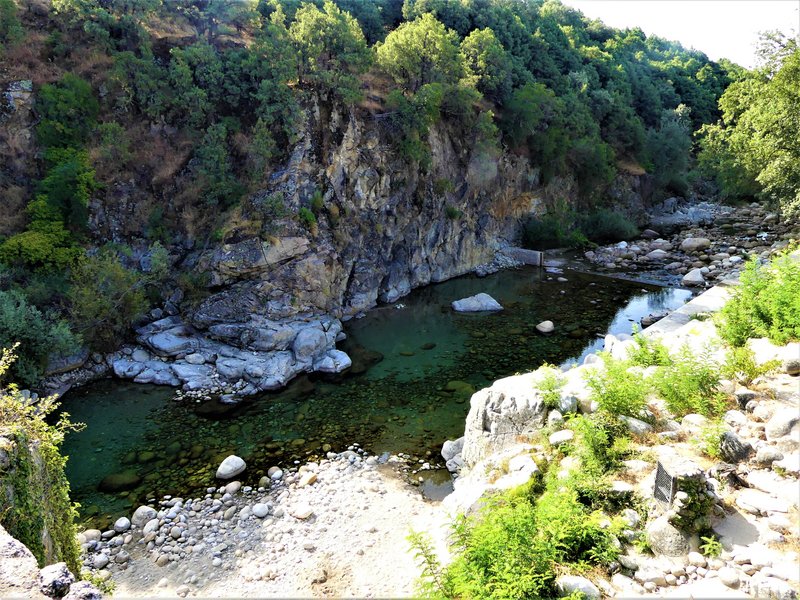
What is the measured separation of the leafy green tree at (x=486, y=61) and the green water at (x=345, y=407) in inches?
709

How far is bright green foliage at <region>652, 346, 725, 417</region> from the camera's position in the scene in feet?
25.4

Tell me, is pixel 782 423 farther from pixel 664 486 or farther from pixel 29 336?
pixel 29 336

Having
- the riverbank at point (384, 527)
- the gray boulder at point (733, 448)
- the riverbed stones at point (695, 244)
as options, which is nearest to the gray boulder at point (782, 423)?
the riverbank at point (384, 527)

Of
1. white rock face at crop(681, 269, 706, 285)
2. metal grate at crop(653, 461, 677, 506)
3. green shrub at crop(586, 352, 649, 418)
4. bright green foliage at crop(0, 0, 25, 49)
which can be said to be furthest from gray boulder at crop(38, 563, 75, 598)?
white rock face at crop(681, 269, 706, 285)

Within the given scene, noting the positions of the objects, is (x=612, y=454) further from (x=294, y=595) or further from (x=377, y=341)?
(x=377, y=341)

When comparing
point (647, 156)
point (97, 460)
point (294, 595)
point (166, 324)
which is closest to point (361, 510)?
point (294, 595)

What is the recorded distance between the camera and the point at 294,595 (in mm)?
8984

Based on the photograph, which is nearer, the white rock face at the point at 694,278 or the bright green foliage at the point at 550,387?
the bright green foliage at the point at 550,387

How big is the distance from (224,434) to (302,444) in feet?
8.01

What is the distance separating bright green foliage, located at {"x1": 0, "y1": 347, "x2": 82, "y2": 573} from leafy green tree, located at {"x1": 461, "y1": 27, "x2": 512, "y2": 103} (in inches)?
1260

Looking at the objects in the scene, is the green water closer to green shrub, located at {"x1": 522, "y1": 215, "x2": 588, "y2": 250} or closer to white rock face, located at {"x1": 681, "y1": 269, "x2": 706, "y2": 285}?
white rock face, located at {"x1": 681, "y1": 269, "x2": 706, "y2": 285}

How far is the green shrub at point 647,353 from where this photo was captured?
32.1 feet

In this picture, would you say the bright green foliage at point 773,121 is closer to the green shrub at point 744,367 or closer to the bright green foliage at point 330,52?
the green shrub at point 744,367

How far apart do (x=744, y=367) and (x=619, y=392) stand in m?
2.19
